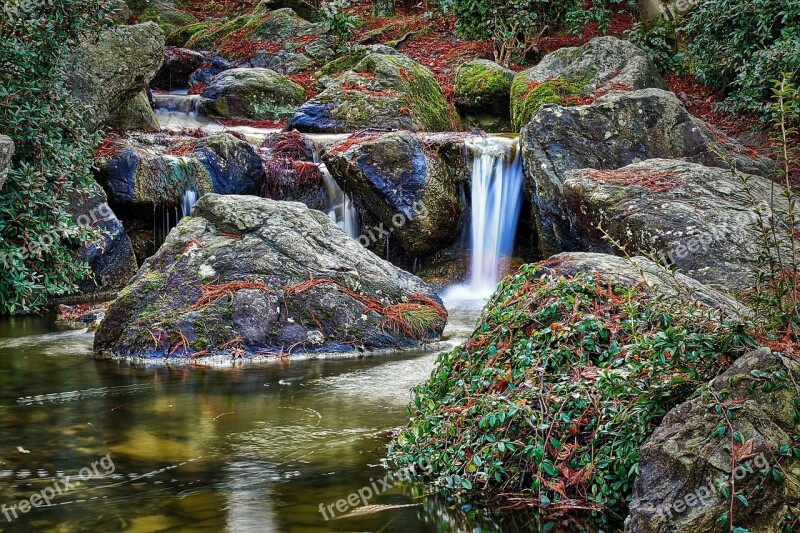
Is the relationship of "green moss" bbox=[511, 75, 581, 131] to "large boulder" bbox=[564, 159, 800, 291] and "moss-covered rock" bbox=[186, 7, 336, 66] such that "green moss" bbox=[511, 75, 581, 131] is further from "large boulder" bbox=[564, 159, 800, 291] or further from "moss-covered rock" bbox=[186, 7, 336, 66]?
"moss-covered rock" bbox=[186, 7, 336, 66]

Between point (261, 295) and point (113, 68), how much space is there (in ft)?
21.4

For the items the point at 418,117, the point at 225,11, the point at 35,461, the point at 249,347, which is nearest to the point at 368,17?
the point at 225,11

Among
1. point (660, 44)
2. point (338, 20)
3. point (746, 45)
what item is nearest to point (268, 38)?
point (338, 20)

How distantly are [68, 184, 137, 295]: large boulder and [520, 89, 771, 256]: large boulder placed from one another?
5.75 meters

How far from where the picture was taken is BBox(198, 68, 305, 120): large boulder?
17188 mm

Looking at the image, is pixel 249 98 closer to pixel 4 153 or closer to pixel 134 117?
pixel 134 117

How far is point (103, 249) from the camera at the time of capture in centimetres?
1050

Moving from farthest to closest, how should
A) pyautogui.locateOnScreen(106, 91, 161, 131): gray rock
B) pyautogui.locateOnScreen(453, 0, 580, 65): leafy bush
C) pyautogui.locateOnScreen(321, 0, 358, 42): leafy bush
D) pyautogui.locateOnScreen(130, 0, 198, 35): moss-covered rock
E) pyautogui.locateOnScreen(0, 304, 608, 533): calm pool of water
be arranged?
1. pyautogui.locateOnScreen(130, 0, 198, 35): moss-covered rock
2. pyautogui.locateOnScreen(321, 0, 358, 42): leafy bush
3. pyautogui.locateOnScreen(453, 0, 580, 65): leafy bush
4. pyautogui.locateOnScreen(106, 91, 161, 131): gray rock
5. pyautogui.locateOnScreen(0, 304, 608, 533): calm pool of water

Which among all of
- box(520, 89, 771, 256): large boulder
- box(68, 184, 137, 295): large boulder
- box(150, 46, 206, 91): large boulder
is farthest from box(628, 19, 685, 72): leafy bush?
box(68, 184, 137, 295): large boulder

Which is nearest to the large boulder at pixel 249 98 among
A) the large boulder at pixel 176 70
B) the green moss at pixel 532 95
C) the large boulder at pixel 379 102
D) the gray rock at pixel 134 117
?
the large boulder at pixel 379 102

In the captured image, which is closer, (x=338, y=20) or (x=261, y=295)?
(x=261, y=295)

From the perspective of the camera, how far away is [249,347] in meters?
7.57

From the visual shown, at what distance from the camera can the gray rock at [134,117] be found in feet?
46.0

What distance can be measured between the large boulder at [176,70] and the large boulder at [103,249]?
9996 millimetres
